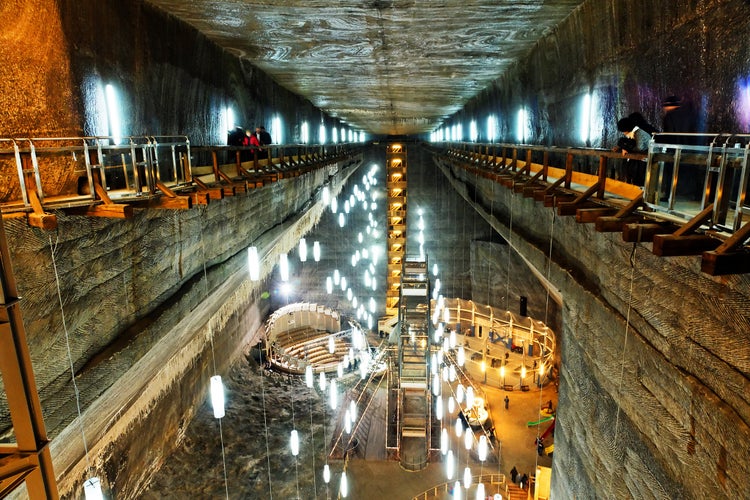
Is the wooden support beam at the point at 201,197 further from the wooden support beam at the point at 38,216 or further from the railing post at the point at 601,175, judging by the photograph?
the railing post at the point at 601,175

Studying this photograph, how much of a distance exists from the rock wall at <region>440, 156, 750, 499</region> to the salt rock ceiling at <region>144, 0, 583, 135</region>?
3558 mm

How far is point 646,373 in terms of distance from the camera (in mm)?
4156

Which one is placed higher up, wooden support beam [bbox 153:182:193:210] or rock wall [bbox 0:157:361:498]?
wooden support beam [bbox 153:182:193:210]

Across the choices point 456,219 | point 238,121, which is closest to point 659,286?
point 238,121

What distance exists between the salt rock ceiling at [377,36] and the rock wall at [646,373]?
3.56m

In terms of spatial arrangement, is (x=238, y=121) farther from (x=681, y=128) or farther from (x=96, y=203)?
(x=681, y=128)

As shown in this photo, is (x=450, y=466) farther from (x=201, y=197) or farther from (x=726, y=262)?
(x=726, y=262)

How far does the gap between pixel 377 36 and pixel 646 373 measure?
6.90 meters

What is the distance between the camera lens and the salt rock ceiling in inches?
273

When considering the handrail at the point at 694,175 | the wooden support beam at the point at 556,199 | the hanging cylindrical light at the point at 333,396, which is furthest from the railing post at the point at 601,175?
the hanging cylindrical light at the point at 333,396

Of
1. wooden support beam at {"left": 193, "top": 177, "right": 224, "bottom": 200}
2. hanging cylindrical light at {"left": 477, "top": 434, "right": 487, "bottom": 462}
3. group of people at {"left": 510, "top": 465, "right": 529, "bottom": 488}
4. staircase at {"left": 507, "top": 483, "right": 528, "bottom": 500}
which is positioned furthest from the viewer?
hanging cylindrical light at {"left": 477, "top": 434, "right": 487, "bottom": 462}

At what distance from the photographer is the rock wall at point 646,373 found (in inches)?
119

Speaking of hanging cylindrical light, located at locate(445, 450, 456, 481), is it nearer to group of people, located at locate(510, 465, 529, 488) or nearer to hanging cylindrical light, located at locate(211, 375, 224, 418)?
group of people, located at locate(510, 465, 529, 488)

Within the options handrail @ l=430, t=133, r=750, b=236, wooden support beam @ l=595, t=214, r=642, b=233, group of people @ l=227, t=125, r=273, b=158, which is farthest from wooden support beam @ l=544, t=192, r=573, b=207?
group of people @ l=227, t=125, r=273, b=158
